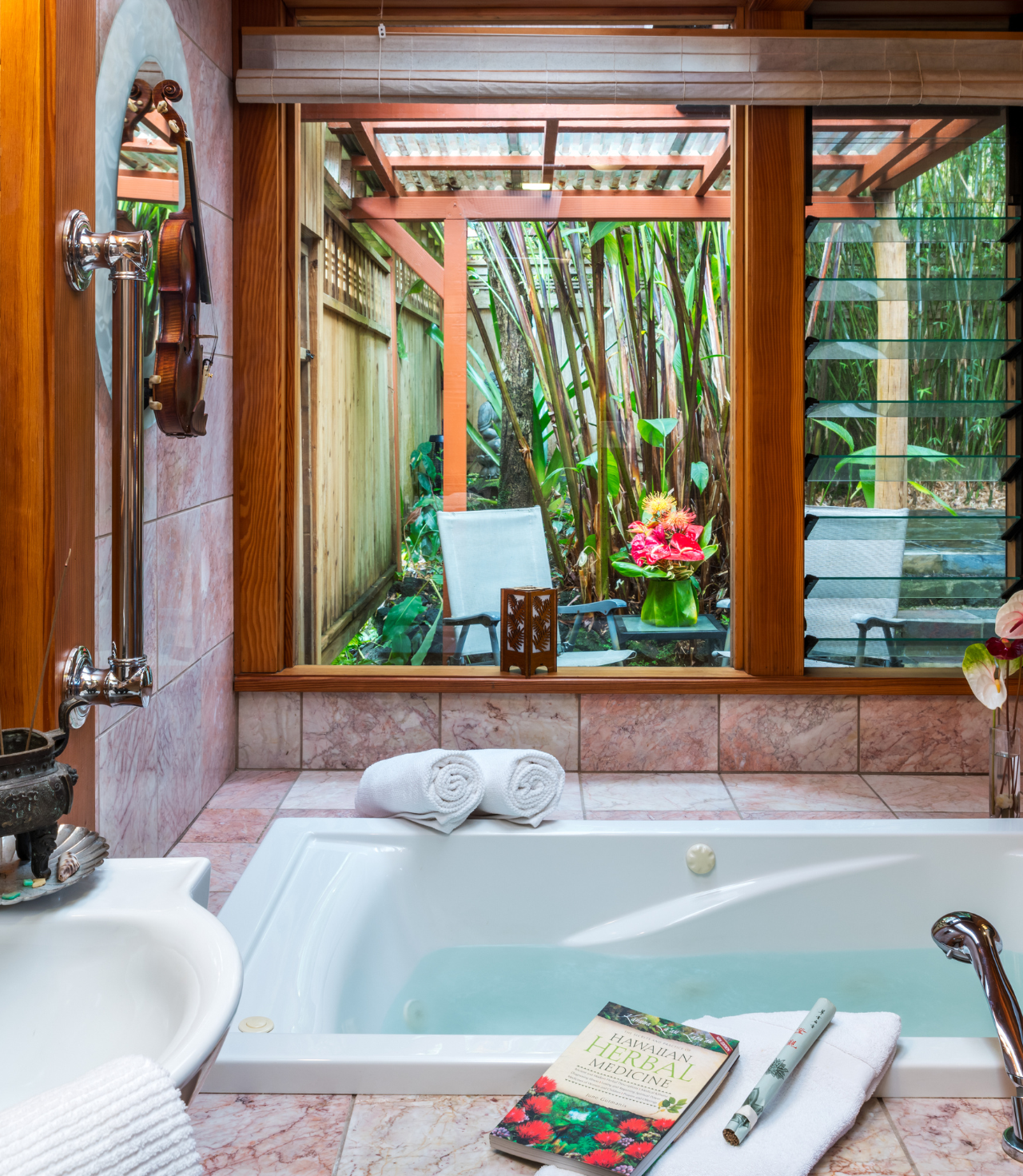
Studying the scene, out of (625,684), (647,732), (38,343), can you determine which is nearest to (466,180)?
(625,684)

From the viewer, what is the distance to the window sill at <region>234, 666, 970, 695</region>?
10.1ft

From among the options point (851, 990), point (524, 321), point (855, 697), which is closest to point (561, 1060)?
point (851, 990)

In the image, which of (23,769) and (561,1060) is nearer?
(23,769)

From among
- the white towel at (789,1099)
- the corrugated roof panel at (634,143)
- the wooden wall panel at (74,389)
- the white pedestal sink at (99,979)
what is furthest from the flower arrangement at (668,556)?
the white pedestal sink at (99,979)

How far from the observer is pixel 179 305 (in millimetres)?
2131

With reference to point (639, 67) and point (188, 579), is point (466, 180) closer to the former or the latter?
point (639, 67)

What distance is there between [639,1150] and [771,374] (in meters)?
2.25

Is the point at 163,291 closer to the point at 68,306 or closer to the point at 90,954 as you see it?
the point at 68,306

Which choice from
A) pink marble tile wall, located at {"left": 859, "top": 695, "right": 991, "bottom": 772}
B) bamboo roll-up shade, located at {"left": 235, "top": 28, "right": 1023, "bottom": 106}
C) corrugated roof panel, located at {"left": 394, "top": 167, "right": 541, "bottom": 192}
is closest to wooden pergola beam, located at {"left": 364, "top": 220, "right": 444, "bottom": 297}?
corrugated roof panel, located at {"left": 394, "top": 167, "right": 541, "bottom": 192}

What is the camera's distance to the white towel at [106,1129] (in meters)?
0.74

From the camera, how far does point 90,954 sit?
1149mm

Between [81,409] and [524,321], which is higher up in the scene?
[524,321]

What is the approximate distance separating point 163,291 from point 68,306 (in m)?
0.43

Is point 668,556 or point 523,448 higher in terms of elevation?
point 523,448
